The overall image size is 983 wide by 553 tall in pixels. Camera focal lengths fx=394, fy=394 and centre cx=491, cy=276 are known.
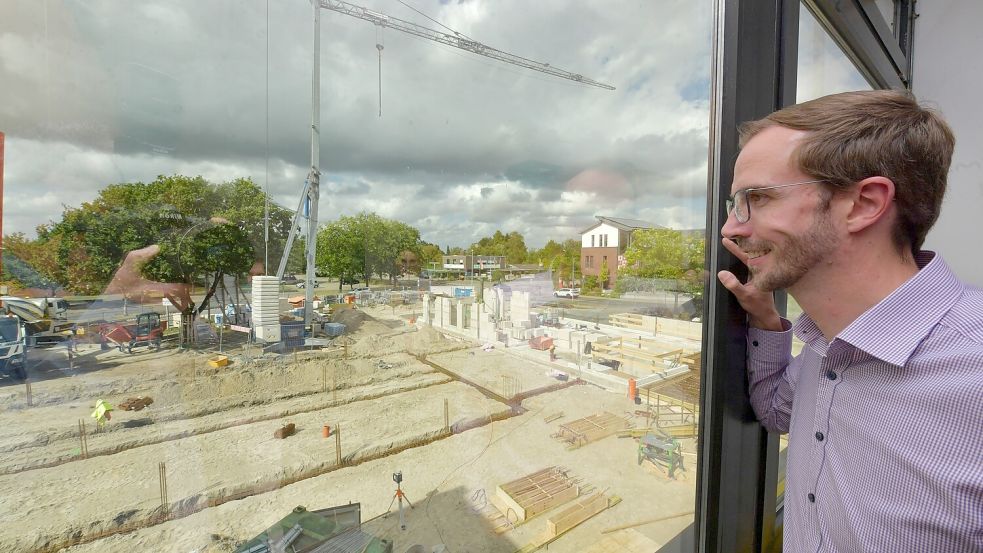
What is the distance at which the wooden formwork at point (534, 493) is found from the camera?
853mm

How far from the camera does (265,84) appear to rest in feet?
1.77

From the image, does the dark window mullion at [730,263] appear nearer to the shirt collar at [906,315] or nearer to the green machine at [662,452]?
the green machine at [662,452]

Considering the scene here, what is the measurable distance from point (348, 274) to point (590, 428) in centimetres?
77

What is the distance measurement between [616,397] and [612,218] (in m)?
0.50

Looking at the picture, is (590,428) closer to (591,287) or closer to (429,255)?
(591,287)

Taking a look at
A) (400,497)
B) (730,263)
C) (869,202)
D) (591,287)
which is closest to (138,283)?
(400,497)

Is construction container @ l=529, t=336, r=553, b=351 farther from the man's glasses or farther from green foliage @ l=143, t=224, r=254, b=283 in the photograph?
green foliage @ l=143, t=224, r=254, b=283

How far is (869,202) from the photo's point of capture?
0.60 m

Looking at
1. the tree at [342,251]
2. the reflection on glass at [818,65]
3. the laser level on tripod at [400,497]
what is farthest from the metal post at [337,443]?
the reflection on glass at [818,65]

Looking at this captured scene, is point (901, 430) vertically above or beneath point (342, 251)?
beneath

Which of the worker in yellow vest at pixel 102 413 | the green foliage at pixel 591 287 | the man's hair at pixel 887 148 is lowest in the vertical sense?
the worker in yellow vest at pixel 102 413

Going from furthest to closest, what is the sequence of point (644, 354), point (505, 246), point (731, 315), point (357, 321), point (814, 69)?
point (814, 69), point (644, 354), point (731, 315), point (505, 246), point (357, 321)

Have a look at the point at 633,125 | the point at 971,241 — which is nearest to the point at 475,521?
the point at 633,125

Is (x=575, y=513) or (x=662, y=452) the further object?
(x=662, y=452)
